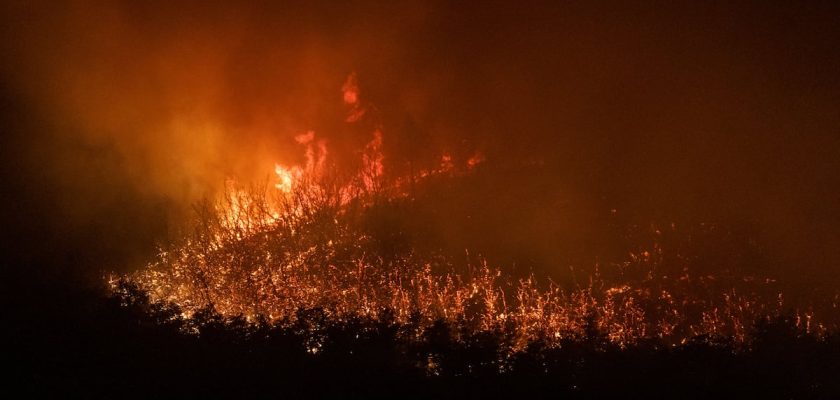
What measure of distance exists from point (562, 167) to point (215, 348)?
19.5ft

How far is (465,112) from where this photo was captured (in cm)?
1054

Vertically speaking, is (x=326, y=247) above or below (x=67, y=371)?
above

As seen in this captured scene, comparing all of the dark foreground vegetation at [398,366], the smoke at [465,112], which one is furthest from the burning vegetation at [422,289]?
the smoke at [465,112]

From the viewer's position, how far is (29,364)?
4.78 metres

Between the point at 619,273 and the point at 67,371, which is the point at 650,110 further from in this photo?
the point at 67,371

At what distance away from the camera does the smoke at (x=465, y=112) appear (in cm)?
794

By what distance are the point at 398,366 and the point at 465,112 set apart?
7.05 meters

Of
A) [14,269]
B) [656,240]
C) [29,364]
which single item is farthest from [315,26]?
[29,364]

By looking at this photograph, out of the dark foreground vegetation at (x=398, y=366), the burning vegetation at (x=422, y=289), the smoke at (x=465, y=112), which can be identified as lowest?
the dark foreground vegetation at (x=398, y=366)

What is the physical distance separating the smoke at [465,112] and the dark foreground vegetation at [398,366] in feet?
9.73

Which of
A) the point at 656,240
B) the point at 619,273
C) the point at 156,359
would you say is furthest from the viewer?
the point at 656,240

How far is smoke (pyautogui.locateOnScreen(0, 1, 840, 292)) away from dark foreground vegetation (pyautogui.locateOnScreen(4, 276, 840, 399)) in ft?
9.73

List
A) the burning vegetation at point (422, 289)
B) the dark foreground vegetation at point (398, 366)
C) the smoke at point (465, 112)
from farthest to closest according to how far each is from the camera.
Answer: the smoke at point (465, 112) < the burning vegetation at point (422, 289) < the dark foreground vegetation at point (398, 366)

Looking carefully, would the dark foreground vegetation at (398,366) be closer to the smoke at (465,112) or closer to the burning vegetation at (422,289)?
the burning vegetation at (422,289)
